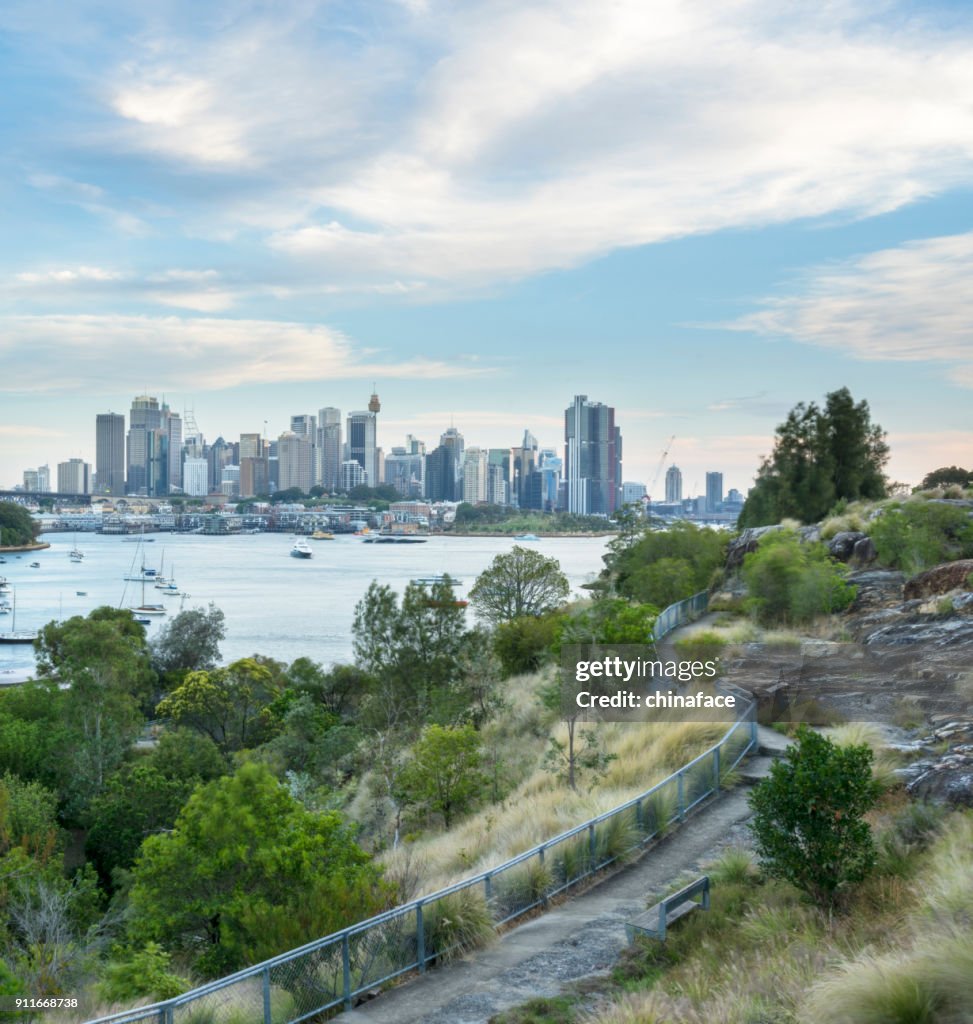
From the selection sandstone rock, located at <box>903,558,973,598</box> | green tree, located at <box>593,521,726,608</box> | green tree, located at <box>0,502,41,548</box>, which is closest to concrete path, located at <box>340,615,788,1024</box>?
sandstone rock, located at <box>903,558,973,598</box>

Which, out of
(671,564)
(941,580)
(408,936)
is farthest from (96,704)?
(408,936)

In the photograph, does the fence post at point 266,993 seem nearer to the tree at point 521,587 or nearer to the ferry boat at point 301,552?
the tree at point 521,587

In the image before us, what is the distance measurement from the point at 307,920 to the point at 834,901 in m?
4.27

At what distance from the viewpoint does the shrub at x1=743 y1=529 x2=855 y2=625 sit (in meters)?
23.1

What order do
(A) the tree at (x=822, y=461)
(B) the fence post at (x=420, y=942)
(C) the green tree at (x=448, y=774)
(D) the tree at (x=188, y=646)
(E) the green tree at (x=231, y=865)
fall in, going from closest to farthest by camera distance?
(B) the fence post at (x=420, y=942)
(E) the green tree at (x=231, y=865)
(C) the green tree at (x=448, y=774)
(A) the tree at (x=822, y=461)
(D) the tree at (x=188, y=646)

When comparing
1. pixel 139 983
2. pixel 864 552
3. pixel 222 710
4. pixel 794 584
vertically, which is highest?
pixel 864 552

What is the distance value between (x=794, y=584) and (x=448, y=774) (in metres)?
10.8

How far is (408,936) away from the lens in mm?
7828

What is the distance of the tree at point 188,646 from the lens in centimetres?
5828

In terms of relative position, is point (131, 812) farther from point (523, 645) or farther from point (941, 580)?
point (941, 580)

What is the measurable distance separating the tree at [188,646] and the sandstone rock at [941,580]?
147 ft

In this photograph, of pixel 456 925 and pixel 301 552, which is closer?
pixel 456 925

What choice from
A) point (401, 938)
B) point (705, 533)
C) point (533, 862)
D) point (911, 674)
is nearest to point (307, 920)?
point (401, 938)

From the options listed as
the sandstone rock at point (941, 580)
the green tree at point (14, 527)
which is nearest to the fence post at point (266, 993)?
the sandstone rock at point (941, 580)
